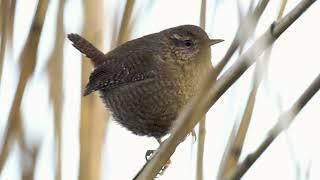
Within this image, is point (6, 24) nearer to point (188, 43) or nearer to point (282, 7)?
point (282, 7)

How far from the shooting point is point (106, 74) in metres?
3.27

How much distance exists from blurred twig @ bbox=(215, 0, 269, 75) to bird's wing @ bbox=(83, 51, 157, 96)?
2.03 m

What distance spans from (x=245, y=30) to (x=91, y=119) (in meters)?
0.62

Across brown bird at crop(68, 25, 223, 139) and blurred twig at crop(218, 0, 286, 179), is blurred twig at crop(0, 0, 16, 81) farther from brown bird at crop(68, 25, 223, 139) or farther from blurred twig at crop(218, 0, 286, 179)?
brown bird at crop(68, 25, 223, 139)

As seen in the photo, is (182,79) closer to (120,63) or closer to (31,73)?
(120,63)

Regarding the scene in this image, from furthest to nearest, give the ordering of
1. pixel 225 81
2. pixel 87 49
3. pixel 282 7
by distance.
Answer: pixel 87 49
pixel 282 7
pixel 225 81

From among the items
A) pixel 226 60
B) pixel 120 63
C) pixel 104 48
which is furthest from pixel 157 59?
pixel 226 60

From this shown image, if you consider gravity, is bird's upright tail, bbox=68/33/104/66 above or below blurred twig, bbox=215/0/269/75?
below

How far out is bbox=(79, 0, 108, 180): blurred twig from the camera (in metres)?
1.38

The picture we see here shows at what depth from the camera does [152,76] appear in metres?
3.12

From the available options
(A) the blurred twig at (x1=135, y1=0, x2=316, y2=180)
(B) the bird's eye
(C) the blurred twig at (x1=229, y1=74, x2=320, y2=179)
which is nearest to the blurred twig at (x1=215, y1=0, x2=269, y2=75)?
(A) the blurred twig at (x1=135, y1=0, x2=316, y2=180)

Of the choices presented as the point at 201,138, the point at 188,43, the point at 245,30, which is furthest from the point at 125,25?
the point at 188,43

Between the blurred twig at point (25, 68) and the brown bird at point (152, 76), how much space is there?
1.61 meters

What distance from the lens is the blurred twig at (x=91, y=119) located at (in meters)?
1.38
